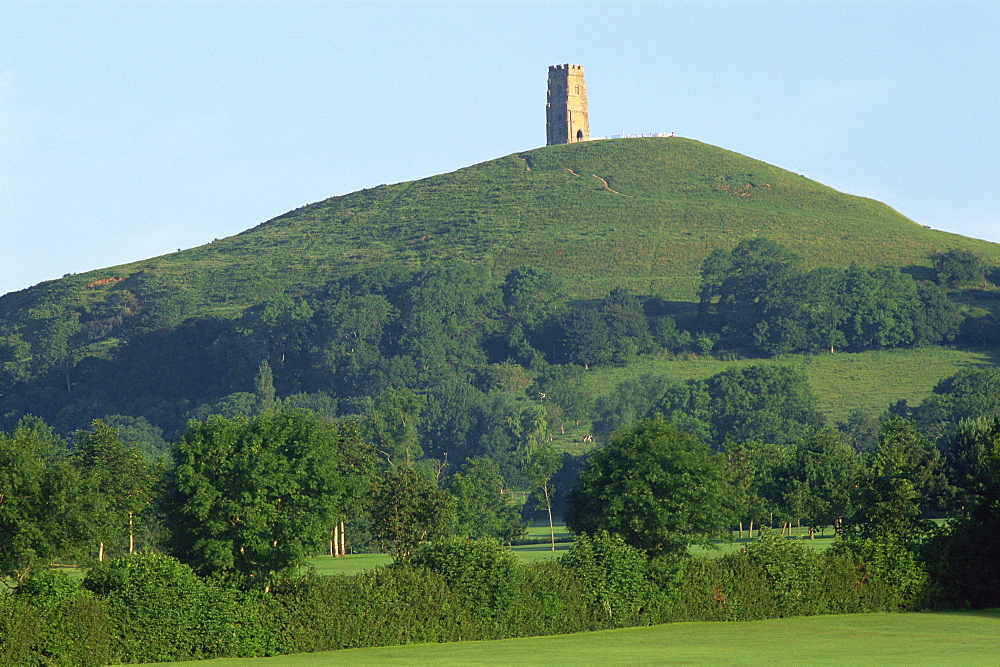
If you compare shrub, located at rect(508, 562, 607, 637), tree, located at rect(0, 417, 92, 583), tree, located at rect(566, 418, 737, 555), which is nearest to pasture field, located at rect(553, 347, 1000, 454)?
tree, located at rect(566, 418, 737, 555)

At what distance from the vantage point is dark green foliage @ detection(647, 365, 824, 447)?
150 metres

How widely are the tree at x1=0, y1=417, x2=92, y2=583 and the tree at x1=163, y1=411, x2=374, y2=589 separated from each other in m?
3.31

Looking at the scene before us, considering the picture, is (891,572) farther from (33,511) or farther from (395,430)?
(395,430)

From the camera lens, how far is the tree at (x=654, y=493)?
51656 mm

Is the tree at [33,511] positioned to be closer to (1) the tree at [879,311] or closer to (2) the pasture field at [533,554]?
(2) the pasture field at [533,554]

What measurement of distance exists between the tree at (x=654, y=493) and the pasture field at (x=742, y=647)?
4.73m

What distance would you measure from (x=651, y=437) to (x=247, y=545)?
1693 centimetres

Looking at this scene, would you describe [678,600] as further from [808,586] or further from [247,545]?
[247,545]

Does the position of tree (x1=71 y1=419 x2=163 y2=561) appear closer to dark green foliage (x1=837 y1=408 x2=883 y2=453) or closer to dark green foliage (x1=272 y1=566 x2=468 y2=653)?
dark green foliage (x1=272 y1=566 x2=468 y2=653)

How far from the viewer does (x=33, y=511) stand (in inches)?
1871

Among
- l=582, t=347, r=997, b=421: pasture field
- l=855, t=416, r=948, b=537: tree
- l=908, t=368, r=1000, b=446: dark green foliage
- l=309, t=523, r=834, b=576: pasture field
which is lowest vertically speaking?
l=309, t=523, r=834, b=576: pasture field

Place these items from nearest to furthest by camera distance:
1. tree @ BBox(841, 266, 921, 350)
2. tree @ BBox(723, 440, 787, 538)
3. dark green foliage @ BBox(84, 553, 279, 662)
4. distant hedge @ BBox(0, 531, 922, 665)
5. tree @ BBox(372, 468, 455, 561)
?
distant hedge @ BBox(0, 531, 922, 665), dark green foliage @ BBox(84, 553, 279, 662), tree @ BBox(372, 468, 455, 561), tree @ BBox(723, 440, 787, 538), tree @ BBox(841, 266, 921, 350)

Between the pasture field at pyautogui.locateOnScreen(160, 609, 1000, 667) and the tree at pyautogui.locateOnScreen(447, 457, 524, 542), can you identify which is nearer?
the pasture field at pyautogui.locateOnScreen(160, 609, 1000, 667)

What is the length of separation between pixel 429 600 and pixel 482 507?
2546 inches
